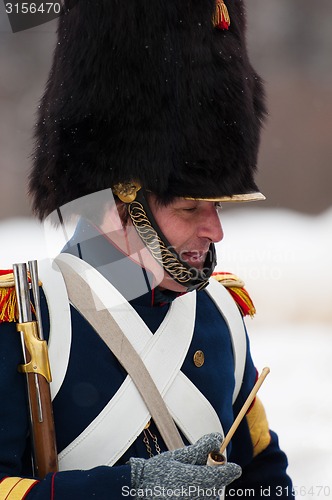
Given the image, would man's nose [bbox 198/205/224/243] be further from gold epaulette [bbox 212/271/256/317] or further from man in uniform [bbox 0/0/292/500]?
gold epaulette [bbox 212/271/256/317]

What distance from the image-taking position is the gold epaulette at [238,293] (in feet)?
8.72

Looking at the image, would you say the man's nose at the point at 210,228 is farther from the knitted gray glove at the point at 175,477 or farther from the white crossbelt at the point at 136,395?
the knitted gray glove at the point at 175,477

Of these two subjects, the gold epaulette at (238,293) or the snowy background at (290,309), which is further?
the snowy background at (290,309)

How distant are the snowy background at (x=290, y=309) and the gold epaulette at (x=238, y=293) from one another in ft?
4.97

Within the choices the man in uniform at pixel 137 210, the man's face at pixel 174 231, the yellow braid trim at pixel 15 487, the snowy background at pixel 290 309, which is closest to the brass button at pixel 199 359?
the man in uniform at pixel 137 210

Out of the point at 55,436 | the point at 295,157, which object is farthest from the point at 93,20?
the point at 295,157

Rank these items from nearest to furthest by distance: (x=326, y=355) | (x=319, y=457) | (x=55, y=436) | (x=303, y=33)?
(x=55, y=436) → (x=319, y=457) → (x=326, y=355) → (x=303, y=33)

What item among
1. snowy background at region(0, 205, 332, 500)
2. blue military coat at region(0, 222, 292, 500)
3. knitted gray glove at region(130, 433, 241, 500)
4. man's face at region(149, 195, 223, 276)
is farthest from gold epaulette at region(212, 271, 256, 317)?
snowy background at region(0, 205, 332, 500)

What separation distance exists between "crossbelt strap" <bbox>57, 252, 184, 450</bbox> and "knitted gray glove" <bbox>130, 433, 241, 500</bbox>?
19 cm

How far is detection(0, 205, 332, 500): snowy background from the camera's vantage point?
15.0 ft

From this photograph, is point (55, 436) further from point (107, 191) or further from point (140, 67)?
point (140, 67)

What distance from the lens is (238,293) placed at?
8.77 feet

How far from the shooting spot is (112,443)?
7.20 ft

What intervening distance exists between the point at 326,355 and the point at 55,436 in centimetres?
380
